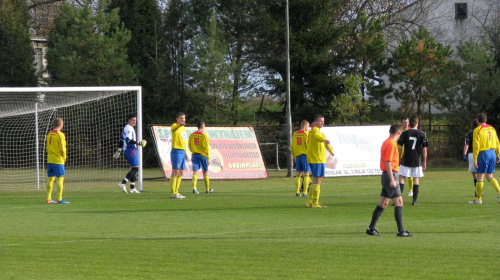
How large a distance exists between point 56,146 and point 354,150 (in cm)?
1556

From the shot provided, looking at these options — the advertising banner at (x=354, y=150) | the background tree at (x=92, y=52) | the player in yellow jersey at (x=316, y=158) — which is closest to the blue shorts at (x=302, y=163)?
the player in yellow jersey at (x=316, y=158)

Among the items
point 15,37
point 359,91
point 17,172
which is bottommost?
point 17,172

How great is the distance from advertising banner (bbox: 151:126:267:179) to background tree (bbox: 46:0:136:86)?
12.3m

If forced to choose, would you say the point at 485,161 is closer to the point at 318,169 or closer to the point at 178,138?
the point at 318,169

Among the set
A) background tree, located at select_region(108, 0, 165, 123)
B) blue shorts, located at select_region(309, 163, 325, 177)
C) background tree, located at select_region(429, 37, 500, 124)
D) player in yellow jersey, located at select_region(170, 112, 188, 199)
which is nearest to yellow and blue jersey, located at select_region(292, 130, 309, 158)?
player in yellow jersey, located at select_region(170, 112, 188, 199)

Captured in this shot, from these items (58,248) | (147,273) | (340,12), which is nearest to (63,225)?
(58,248)

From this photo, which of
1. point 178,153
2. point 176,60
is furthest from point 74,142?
point 178,153

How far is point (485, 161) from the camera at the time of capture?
16953 millimetres

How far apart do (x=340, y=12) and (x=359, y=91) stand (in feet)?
30.8

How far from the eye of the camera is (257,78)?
47375 mm

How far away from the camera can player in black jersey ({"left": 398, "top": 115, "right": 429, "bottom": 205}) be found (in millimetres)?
16750

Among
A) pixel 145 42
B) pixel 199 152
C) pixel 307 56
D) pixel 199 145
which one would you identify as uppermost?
pixel 145 42

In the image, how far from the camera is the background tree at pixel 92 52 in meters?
39.5

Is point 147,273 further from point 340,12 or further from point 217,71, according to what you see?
point 340,12
